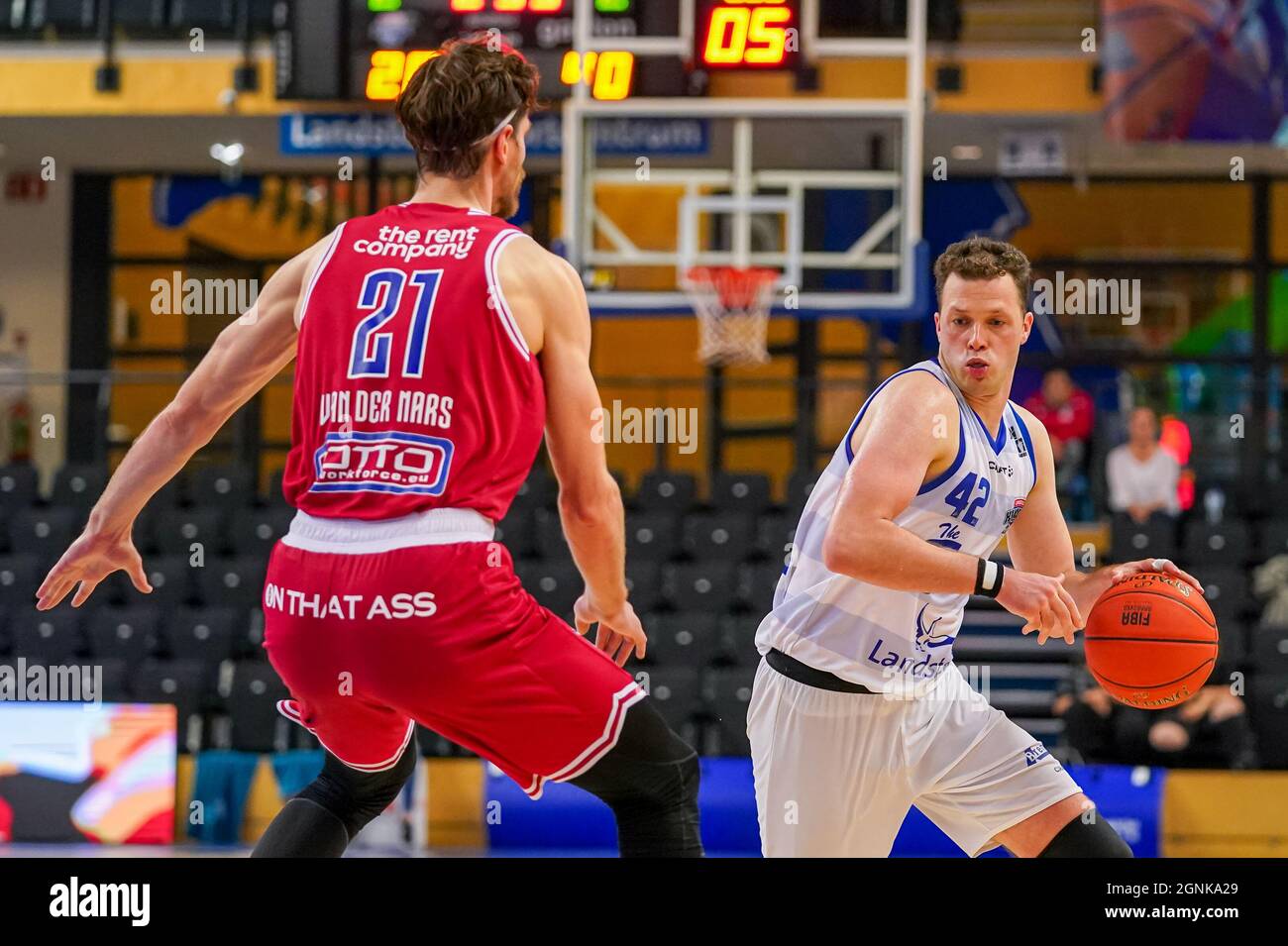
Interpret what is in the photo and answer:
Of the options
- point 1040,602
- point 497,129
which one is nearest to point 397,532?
point 497,129

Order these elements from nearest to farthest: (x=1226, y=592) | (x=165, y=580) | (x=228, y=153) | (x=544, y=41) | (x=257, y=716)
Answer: (x=544, y=41) < (x=257, y=716) < (x=1226, y=592) < (x=165, y=580) < (x=228, y=153)

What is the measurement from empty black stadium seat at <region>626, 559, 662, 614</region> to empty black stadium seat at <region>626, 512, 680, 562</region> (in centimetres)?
14

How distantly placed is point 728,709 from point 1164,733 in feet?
8.34

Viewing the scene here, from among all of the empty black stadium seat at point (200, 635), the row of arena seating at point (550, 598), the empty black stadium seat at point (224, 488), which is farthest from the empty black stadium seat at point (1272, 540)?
the empty black stadium seat at point (224, 488)

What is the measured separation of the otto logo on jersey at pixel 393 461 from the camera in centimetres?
332

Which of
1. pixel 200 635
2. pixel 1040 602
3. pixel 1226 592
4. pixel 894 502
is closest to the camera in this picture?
pixel 1040 602

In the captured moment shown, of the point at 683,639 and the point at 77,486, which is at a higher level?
the point at 77,486

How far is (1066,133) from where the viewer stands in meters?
13.0

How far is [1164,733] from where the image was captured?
10055 millimetres

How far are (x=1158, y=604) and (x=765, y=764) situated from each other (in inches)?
45.4

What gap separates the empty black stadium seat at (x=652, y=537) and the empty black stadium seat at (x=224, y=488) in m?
2.85

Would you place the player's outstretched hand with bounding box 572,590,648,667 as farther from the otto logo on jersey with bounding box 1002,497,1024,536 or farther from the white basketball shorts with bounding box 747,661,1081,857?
the otto logo on jersey with bounding box 1002,497,1024,536

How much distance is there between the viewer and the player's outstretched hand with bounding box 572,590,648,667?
3.66m

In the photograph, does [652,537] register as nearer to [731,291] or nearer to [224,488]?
[731,291]
